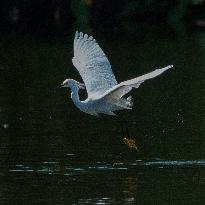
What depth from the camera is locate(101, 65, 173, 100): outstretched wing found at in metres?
16.5

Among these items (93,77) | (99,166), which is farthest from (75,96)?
(99,166)

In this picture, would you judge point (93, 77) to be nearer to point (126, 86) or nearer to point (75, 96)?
point (75, 96)

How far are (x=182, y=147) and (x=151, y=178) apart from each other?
2576mm

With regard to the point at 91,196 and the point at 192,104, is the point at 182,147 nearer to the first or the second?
the point at 91,196

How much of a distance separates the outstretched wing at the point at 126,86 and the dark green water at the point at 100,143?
109cm

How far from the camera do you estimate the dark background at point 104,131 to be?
56.5ft

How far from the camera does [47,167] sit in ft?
62.1

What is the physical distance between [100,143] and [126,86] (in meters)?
3.93

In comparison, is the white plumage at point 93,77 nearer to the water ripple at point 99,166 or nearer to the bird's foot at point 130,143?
the bird's foot at point 130,143

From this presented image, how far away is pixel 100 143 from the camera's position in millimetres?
21203

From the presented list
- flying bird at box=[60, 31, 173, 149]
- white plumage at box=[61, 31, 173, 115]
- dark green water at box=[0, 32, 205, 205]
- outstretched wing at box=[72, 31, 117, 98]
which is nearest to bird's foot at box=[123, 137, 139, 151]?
flying bird at box=[60, 31, 173, 149]

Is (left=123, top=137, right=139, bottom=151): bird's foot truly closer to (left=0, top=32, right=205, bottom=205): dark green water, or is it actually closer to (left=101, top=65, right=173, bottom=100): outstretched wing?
(left=0, top=32, right=205, bottom=205): dark green water

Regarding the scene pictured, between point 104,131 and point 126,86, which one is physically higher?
point 104,131

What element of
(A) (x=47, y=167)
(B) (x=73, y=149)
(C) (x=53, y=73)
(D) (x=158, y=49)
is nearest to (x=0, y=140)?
(B) (x=73, y=149)
